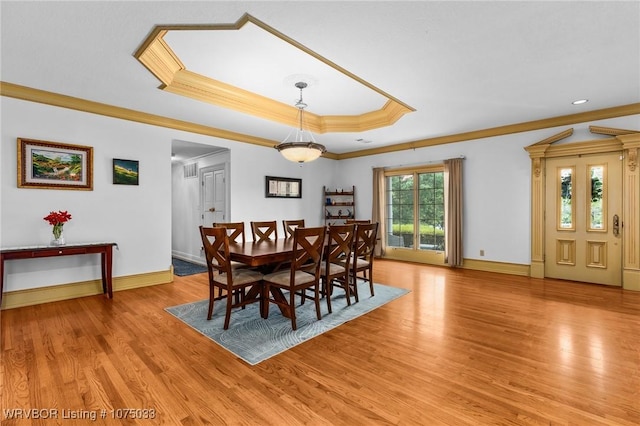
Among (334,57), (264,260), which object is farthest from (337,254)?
(334,57)

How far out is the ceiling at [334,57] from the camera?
2182 millimetres

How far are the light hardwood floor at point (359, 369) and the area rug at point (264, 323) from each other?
111 millimetres

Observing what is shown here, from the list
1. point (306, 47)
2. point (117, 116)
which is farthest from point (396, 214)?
point (117, 116)

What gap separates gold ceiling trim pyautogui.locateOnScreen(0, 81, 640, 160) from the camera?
3.54 meters

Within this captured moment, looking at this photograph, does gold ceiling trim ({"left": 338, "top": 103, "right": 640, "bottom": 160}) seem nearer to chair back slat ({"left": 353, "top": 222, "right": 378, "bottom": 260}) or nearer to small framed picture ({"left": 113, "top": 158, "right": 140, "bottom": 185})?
chair back slat ({"left": 353, "top": 222, "right": 378, "bottom": 260})

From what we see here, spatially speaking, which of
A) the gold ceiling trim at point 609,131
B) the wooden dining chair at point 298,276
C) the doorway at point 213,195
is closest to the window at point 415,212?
the gold ceiling trim at point 609,131

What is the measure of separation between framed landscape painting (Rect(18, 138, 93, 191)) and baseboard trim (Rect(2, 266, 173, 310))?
1.22 meters

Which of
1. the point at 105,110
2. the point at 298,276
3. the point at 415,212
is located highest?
the point at 105,110

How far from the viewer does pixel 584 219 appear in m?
4.52

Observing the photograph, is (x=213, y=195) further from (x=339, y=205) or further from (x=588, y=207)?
(x=588, y=207)

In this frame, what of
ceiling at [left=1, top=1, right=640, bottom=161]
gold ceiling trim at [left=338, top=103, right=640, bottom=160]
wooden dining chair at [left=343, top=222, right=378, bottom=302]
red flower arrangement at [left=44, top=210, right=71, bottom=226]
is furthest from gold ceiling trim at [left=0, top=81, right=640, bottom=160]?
wooden dining chair at [left=343, top=222, right=378, bottom=302]

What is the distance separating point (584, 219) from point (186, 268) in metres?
6.64

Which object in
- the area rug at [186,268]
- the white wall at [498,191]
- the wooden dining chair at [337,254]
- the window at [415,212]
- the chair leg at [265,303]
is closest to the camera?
the chair leg at [265,303]

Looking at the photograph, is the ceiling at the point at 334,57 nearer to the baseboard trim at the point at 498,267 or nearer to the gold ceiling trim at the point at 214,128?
the gold ceiling trim at the point at 214,128
